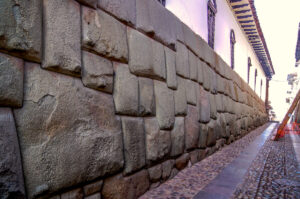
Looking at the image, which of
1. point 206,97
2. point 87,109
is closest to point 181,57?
point 206,97

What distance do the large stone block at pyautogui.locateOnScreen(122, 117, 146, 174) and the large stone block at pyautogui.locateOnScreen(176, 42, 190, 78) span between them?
1.10 m

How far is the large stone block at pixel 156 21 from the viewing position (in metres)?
2.13

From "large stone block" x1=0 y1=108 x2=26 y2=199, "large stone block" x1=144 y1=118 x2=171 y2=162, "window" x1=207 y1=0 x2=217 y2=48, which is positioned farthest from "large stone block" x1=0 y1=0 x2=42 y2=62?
"window" x1=207 y1=0 x2=217 y2=48

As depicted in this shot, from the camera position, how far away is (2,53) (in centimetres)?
105

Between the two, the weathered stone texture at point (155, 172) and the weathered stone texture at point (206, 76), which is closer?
the weathered stone texture at point (155, 172)

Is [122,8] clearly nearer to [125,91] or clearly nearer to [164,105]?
[125,91]

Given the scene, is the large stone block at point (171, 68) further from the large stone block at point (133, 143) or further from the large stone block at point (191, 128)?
the large stone block at point (133, 143)

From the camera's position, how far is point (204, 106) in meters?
3.63

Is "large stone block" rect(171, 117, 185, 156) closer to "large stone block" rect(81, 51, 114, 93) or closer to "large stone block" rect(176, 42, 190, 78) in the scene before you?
"large stone block" rect(176, 42, 190, 78)

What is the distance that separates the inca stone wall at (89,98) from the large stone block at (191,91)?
0.88 feet

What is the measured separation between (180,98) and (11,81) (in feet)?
6.51

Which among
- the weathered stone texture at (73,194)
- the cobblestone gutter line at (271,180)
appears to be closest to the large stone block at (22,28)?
the weathered stone texture at (73,194)

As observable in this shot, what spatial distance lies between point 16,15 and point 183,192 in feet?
5.75

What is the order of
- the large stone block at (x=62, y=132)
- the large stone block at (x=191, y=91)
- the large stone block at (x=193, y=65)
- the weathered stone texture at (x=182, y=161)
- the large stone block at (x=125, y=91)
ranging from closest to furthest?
the large stone block at (x=62, y=132) → the large stone block at (x=125, y=91) → the weathered stone texture at (x=182, y=161) → the large stone block at (x=191, y=91) → the large stone block at (x=193, y=65)
